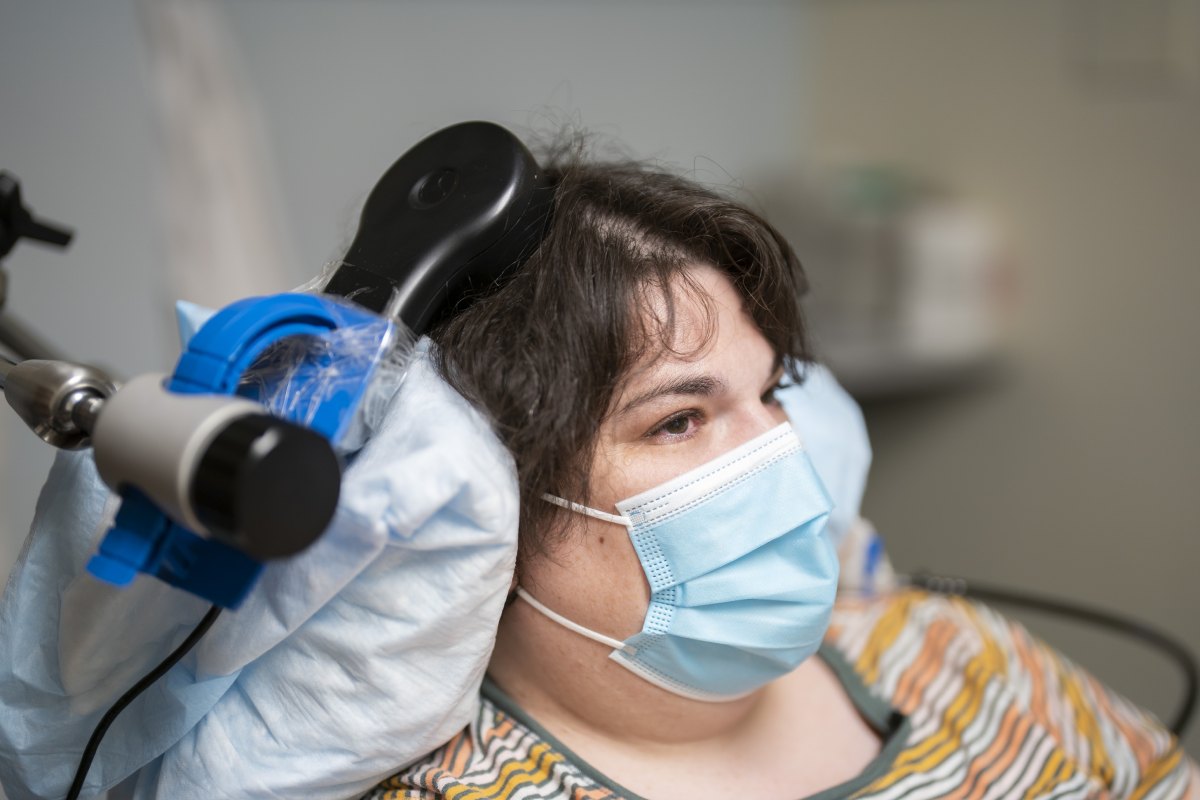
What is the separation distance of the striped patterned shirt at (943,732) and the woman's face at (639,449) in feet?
0.48

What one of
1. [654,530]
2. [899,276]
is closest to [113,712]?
[654,530]

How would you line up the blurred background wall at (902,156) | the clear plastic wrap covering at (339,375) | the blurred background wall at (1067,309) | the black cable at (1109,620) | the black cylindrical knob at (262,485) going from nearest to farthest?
the black cylindrical knob at (262,485)
the clear plastic wrap covering at (339,375)
the black cable at (1109,620)
the blurred background wall at (902,156)
the blurred background wall at (1067,309)

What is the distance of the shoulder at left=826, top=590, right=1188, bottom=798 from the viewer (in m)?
1.17

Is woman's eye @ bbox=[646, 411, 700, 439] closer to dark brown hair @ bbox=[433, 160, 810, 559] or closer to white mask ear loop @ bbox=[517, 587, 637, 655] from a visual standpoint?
dark brown hair @ bbox=[433, 160, 810, 559]

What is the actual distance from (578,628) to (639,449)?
0.60ft

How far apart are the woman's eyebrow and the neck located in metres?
0.23

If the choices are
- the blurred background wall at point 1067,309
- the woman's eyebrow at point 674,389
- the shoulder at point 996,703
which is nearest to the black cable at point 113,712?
the woman's eyebrow at point 674,389

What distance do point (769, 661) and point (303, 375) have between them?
20.6 inches

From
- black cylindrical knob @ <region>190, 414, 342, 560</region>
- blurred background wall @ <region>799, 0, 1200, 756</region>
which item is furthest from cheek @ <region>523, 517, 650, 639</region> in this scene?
blurred background wall @ <region>799, 0, 1200, 756</region>

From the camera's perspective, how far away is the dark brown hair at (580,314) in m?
0.94

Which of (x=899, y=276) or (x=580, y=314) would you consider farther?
(x=899, y=276)

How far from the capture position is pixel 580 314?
3.20ft

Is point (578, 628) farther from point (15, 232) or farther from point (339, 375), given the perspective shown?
point (15, 232)

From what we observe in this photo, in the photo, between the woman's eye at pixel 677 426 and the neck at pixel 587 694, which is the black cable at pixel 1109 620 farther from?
the woman's eye at pixel 677 426
